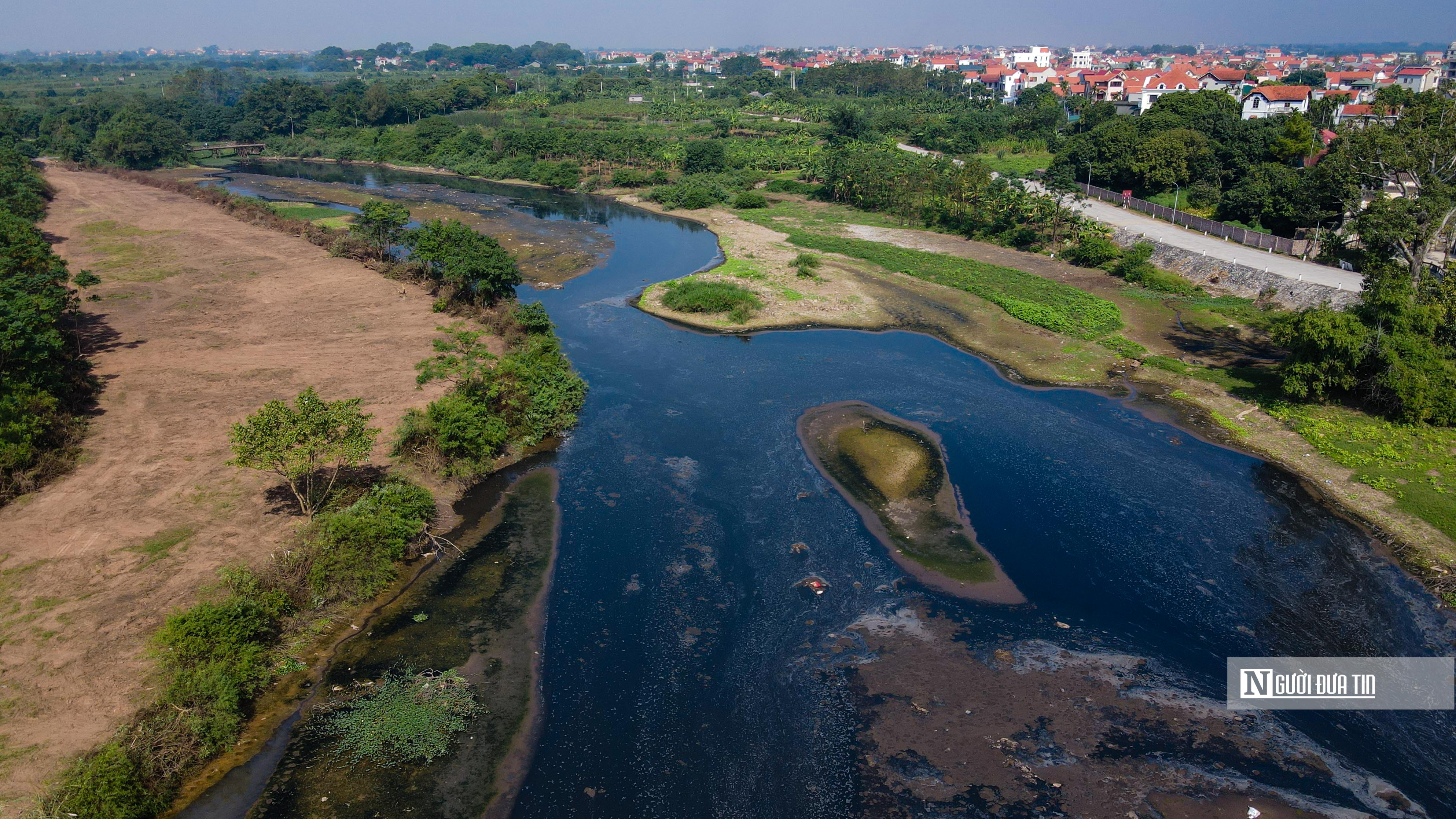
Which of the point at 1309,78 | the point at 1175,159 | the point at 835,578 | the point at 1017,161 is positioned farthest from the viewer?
the point at 1309,78

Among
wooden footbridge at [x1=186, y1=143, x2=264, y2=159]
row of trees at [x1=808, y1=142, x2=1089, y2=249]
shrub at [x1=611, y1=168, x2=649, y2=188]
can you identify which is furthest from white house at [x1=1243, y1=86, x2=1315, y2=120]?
wooden footbridge at [x1=186, y1=143, x2=264, y2=159]

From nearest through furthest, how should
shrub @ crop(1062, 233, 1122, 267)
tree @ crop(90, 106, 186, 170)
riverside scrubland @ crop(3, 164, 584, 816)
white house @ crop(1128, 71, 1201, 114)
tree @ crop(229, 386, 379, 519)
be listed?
riverside scrubland @ crop(3, 164, 584, 816)
tree @ crop(229, 386, 379, 519)
shrub @ crop(1062, 233, 1122, 267)
tree @ crop(90, 106, 186, 170)
white house @ crop(1128, 71, 1201, 114)

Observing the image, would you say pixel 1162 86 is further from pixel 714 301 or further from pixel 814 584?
pixel 814 584

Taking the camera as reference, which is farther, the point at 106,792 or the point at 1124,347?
the point at 1124,347

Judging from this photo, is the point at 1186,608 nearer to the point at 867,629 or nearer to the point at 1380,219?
the point at 867,629

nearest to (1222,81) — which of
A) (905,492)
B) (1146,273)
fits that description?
(1146,273)

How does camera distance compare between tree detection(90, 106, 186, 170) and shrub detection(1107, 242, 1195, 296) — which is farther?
tree detection(90, 106, 186, 170)

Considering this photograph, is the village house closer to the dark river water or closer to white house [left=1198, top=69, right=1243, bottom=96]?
white house [left=1198, top=69, right=1243, bottom=96]
